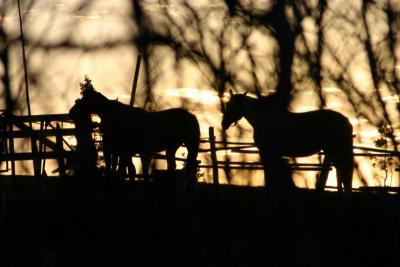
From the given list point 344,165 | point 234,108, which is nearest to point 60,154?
point 234,108

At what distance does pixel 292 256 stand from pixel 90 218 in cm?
353

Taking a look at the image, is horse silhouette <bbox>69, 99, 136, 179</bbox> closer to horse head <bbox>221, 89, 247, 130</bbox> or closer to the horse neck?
horse head <bbox>221, 89, 247, 130</bbox>

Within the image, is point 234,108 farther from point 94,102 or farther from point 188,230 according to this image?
point 188,230

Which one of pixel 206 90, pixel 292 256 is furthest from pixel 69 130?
pixel 206 90

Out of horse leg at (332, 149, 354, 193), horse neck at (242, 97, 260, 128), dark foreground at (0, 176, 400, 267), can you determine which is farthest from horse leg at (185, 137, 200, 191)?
horse leg at (332, 149, 354, 193)

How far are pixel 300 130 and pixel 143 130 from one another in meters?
2.85

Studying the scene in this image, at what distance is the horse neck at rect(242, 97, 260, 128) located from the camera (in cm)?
1459

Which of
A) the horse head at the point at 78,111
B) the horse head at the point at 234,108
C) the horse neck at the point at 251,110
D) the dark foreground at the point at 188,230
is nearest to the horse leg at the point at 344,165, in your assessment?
the dark foreground at the point at 188,230

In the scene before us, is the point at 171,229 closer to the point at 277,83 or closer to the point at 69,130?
the point at 69,130

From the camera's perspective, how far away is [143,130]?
1519cm

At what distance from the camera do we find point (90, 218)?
41.3 feet

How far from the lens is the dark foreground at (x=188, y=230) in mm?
10773

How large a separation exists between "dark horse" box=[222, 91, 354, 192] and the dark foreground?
3.63 feet

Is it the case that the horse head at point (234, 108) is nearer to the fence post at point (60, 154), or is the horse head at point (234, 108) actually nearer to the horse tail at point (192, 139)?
the horse tail at point (192, 139)
